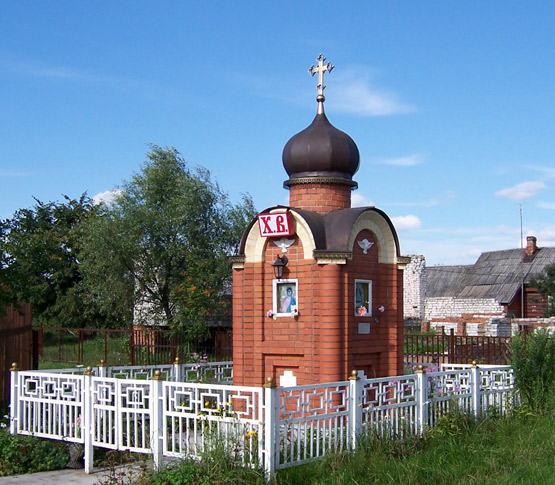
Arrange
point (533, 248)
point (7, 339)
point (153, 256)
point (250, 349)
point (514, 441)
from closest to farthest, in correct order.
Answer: point (514, 441) < point (250, 349) < point (7, 339) < point (153, 256) < point (533, 248)

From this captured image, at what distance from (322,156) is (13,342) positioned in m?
6.60

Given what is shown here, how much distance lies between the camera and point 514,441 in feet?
30.5

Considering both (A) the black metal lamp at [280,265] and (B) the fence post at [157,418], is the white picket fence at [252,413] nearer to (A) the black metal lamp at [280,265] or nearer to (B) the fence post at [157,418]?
(B) the fence post at [157,418]

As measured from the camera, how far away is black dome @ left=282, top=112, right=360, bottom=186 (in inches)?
444

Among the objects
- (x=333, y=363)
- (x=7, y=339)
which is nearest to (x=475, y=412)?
(x=333, y=363)

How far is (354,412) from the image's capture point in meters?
8.55

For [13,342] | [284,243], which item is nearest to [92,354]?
[13,342]

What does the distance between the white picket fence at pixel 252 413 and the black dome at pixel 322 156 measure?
11.2ft

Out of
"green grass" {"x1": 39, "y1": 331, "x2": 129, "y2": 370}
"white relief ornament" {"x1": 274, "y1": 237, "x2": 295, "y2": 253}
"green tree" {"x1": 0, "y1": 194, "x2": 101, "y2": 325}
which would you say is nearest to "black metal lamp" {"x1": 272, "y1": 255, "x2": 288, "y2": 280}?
"white relief ornament" {"x1": 274, "y1": 237, "x2": 295, "y2": 253}

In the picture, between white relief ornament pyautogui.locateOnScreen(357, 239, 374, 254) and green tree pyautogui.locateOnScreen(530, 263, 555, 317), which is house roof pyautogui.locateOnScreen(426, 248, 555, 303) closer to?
green tree pyautogui.locateOnScreen(530, 263, 555, 317)

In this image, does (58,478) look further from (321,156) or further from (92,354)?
(92,354)

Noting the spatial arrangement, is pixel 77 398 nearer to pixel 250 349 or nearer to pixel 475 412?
pixel 250 349

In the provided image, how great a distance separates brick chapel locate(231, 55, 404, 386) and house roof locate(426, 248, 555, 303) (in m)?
31.6

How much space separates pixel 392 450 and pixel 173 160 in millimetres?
21034
